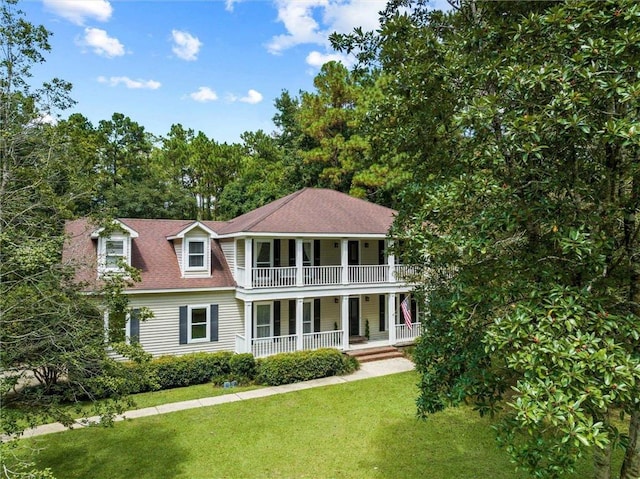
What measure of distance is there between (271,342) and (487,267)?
12.6 meters

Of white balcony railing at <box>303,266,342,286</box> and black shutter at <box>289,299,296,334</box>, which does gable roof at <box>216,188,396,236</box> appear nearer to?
white balcony railing at <box>303,266,342,286</box>

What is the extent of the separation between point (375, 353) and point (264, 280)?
587 centimetres

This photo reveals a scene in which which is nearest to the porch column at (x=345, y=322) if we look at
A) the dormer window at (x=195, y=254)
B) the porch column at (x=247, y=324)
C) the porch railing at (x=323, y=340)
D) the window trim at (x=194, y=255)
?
the porch railing at (x=323, y=340)

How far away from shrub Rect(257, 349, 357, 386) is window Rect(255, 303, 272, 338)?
2.63m

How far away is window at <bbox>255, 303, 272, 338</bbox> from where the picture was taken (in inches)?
666

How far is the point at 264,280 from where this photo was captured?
16.1 metres

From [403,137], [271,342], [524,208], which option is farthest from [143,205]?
[524,208]

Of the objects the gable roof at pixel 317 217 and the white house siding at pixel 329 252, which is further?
the white house siding at pixel 329 252

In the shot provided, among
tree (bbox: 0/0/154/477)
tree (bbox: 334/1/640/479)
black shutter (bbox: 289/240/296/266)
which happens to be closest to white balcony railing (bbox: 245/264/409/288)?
black shutter (bbox: 289/240/296/266)

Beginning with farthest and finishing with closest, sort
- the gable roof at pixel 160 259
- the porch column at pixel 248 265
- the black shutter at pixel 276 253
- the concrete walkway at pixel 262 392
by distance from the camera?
the black shutter at pixel 276 253 < the porch column at pixel 248 265 < the gable roof at pixel 160 259 < the concrete walkway at pixel 262 392

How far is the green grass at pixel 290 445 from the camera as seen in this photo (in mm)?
7922

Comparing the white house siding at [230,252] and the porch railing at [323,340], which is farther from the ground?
the white house siding at [230,252]

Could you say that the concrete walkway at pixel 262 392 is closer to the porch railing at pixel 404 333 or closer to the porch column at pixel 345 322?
the porch column at pixel 345 322

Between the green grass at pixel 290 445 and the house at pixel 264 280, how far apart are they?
4.54 meters
